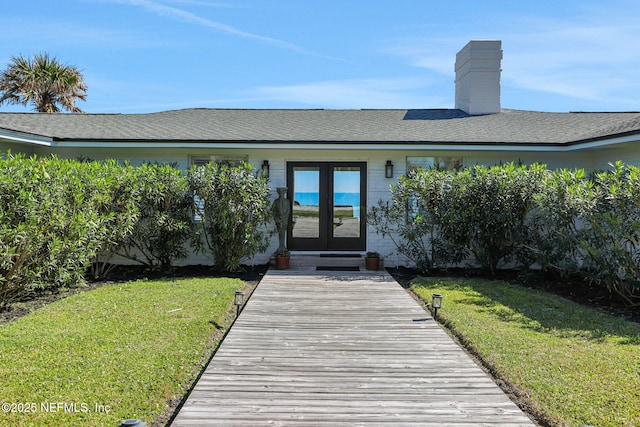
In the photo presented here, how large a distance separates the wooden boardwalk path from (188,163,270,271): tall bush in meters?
2.91

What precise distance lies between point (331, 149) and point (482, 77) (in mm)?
6333

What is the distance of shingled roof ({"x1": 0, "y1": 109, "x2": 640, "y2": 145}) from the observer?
377 inches

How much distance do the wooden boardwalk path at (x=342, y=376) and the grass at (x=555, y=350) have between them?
297 millimetres

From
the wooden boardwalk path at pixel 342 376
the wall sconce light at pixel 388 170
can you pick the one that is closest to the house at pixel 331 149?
the wall sconce light at pixel 388 170

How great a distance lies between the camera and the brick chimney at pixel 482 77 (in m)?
13.2

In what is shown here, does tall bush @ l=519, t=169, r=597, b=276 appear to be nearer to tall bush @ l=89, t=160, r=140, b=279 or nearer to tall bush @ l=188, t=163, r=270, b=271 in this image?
tall bush @ l=188, t=163, r=270, b=271

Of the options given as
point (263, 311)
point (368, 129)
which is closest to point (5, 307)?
point (263, 311)

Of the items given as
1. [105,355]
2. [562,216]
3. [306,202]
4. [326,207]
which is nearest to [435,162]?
[326,207]

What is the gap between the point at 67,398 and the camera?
3.34 meters

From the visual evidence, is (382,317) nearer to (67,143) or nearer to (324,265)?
(324,265)

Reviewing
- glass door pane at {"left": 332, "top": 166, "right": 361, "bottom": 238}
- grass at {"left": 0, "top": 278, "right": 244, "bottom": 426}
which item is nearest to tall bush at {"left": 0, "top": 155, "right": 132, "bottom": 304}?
grass at {"left": 0, "top": 278, "right": 244, "bottom": 426}

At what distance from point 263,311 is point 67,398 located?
8.86 ft

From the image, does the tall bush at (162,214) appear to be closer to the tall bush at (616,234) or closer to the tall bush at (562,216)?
the tall bush at (562,216)

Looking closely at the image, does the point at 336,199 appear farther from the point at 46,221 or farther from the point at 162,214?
A: the point at 46,221
